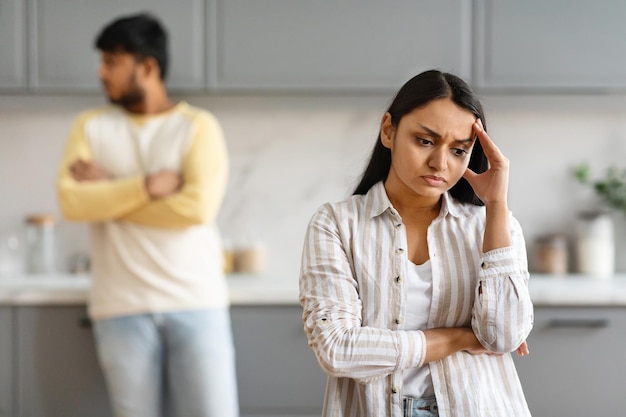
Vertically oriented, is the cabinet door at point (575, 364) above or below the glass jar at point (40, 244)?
below

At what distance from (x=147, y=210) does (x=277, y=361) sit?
76 cm

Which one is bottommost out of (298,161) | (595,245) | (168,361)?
(168,361)

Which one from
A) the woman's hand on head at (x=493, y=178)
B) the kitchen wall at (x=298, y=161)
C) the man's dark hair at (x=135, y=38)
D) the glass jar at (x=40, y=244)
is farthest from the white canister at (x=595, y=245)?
the glass jar at (x=40, y=244)

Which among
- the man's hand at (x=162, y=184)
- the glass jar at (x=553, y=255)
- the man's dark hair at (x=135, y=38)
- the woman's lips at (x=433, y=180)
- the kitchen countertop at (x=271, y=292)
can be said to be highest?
the man's dark hair at (x=135, y=38)

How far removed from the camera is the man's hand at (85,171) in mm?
2463

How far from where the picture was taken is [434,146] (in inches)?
50.1

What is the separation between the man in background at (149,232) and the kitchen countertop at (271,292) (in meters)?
0.20

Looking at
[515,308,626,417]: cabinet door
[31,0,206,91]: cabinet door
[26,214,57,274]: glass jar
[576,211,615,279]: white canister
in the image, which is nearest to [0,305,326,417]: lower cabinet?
[26,214,57,274]: glass jar

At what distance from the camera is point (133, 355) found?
2410mm

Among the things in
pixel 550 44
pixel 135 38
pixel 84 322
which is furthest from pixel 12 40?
pixel 550 44

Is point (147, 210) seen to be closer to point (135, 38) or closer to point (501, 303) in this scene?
point (135, 38)

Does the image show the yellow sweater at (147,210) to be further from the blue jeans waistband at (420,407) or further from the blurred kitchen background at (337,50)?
the blue jeans waistband at (420,407)

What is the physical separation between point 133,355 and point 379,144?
4.41 feet

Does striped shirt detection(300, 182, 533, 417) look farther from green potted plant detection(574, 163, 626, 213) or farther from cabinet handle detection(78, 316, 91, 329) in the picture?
green potted plant detection(574, 163, 626, 213)
